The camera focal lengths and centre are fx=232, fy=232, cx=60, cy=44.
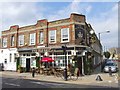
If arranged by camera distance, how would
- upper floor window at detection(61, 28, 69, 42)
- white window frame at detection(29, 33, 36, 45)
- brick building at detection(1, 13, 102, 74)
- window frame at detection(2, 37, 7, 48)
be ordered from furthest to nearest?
1. window frame at detection(2, 37, 7, 48)
2. white window frame at detection(29, 33, 36, 45)
3. upper floor window at detection(61, 28, 69, 42)
4. brick building at detection(1, 13, 102, 74)

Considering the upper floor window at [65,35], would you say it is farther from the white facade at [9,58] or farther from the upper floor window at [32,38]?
the white facade at [9,58]

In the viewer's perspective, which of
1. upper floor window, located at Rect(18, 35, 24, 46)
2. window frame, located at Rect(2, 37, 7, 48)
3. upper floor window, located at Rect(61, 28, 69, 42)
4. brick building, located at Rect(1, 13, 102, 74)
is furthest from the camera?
window frame, located at Rect(2, 37, 7, 48)

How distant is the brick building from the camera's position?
29.6 meters

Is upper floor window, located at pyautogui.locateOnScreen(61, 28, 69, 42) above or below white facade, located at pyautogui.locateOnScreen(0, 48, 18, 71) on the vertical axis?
above

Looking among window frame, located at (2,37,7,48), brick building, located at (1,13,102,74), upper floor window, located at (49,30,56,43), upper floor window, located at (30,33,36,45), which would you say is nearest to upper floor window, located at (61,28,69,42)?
brick building, located at (1,13,102,74)

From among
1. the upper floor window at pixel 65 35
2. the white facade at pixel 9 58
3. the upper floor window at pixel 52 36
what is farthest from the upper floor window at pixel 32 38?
the upper floor window at pixel 65 35

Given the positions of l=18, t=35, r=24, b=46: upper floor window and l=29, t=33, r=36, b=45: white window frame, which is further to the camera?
l=18, t=35, r=24, b=46: upper floor window

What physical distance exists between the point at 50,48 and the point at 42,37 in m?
2.99

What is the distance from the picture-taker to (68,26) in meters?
30.1

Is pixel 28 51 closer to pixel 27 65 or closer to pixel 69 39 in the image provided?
pixel 27 65

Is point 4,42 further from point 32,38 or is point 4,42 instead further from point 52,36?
point 52,36

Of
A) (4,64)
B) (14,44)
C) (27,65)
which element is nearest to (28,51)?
(27,65)

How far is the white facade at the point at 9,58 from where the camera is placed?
3731 cm

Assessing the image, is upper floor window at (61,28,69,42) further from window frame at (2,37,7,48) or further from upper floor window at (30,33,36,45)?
window frame at (2,37,7,48)
